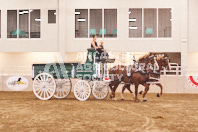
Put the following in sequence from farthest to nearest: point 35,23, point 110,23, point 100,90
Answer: point 35,23
point 110,23
point 100,90

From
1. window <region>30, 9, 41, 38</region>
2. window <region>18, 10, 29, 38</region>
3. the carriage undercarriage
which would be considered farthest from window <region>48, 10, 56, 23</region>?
the carriage undercarriage

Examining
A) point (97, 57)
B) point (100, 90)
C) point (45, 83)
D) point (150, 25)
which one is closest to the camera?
point (97, 57)

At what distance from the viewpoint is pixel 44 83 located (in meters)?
17.5

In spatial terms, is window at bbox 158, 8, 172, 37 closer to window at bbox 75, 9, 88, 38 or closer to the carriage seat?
window at bbox 75, 9, 88, 38

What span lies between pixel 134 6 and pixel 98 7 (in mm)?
2422

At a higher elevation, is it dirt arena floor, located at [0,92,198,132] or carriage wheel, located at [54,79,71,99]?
carriage wheel, located at [54,79,71,99]

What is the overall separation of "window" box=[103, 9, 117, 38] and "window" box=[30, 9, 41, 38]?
4569 millimetres

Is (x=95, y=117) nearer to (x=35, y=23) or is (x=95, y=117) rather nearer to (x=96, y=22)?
(x=96, y=22)

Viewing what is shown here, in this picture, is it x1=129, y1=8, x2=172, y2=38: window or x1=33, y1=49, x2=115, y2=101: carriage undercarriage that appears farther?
x1=129, y1=8, x2=172, y2=38: window

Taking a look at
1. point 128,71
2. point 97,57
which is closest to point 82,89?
point 97,57

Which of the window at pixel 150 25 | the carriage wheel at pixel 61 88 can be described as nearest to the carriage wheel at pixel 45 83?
the carriage wheel at pixel 61 88

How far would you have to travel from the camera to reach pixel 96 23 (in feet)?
90.9

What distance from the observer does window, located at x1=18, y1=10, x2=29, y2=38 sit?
28.0m

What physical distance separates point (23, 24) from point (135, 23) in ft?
25.4
